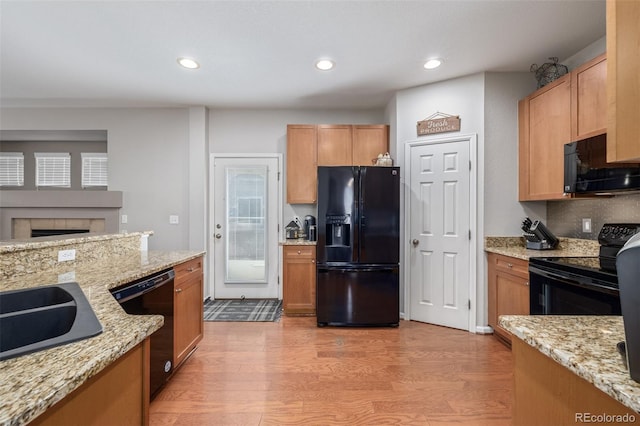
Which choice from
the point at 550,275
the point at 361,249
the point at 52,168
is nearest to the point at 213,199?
the point at 361,249

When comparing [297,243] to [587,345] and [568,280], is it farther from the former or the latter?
[587,345]

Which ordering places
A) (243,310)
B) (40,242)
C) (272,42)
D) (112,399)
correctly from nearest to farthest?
(112,399) → (40,242) → (272,42) → (243,310)

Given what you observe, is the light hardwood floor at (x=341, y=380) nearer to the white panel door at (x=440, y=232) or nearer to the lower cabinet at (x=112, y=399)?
the white panel door at (x=440, y=232)

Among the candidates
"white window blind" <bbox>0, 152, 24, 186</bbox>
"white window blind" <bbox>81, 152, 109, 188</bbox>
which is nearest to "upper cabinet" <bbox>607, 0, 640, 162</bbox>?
"white window blind" <bbox>81, 152, 109, 188</bbox>

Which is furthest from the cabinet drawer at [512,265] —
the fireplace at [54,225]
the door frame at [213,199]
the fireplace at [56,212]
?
the fireplace at [54,225]

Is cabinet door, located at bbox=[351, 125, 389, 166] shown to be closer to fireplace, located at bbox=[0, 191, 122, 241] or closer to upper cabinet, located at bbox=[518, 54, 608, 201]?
upper cabinet, located at bbox=[518, 54, 608, 201]

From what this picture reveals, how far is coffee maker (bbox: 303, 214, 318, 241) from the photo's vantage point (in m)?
3.57

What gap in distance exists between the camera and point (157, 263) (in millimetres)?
1911

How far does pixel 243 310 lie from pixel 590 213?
3.69 metres

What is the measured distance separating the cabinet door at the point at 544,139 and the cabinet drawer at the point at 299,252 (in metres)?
2.30

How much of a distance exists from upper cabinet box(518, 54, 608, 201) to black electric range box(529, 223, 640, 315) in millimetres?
469

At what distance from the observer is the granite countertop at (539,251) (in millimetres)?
2322

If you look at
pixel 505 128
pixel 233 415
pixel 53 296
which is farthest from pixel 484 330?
pixel 53 296

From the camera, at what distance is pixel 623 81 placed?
2.18 ft
